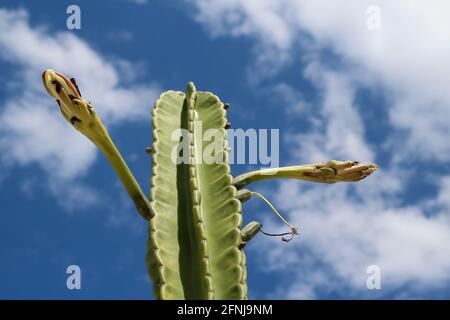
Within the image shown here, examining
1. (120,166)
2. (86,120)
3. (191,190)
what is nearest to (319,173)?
(191,190)

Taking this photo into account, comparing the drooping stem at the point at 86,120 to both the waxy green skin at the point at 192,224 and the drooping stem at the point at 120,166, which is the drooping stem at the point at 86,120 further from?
the waxy green skin at the point at 192,224

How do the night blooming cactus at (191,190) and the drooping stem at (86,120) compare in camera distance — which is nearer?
the night blooming cactus at (191,190)

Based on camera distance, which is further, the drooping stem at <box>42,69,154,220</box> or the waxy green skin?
the drooping stem at <box>42,69,154,220</box>

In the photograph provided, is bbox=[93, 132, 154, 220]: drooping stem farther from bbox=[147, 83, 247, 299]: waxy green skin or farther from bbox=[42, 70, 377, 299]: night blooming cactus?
bbox=[147, 83, 247, 299]: waxy green skin

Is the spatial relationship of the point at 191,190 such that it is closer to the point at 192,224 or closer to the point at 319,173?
the point at 192,224

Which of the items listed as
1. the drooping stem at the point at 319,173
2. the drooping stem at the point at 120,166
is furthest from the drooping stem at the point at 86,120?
the drooping stem at the point at 319,173

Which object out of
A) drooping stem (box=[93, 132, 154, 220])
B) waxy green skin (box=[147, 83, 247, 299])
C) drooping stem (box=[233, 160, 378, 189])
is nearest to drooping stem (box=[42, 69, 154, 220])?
drooping stem (box=[93, 132, 154, 220])

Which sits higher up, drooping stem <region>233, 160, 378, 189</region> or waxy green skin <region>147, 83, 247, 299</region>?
drooping stem <region>233, 160, 378, 189</region>

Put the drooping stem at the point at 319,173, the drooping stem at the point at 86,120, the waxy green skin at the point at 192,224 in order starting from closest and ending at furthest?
the waxy green skin at the point at 192,224
the drooping stem at the point at 86,120
the drooping stem at the point at 319,173
